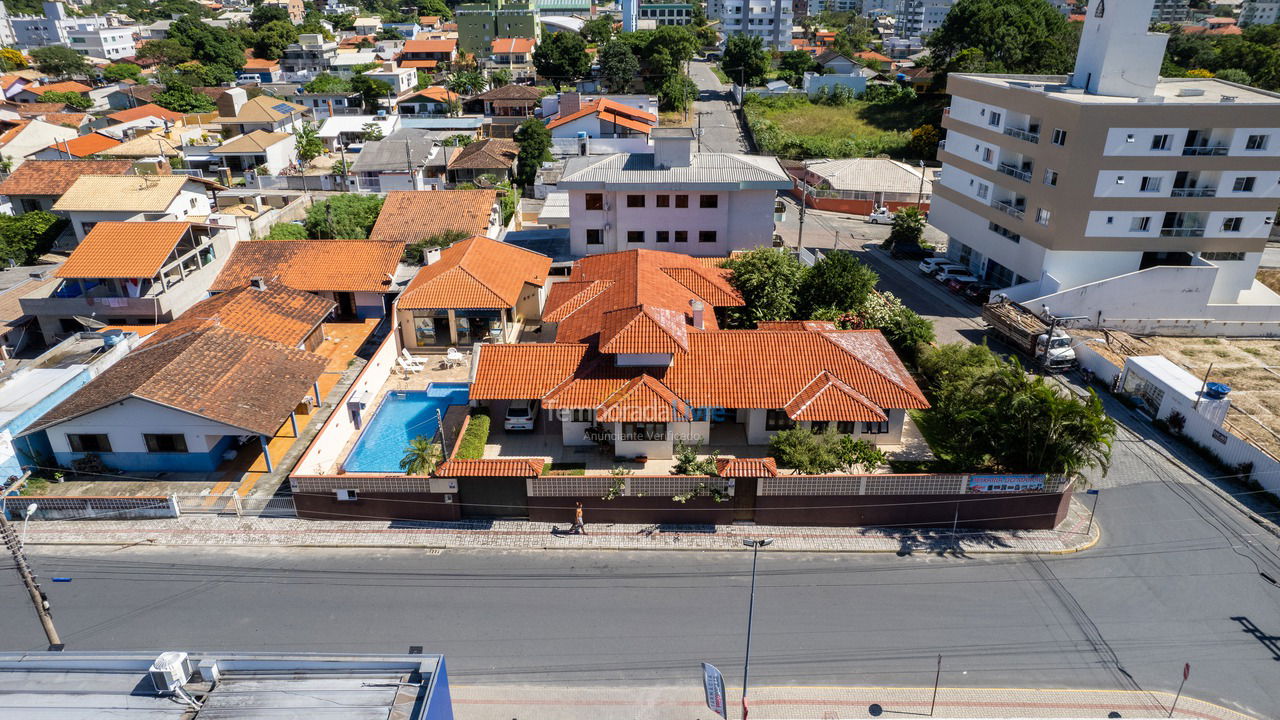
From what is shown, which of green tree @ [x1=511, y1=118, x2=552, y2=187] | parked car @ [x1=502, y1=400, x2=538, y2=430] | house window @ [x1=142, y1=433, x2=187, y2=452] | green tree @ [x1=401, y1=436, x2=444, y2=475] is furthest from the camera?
green tree @ [x1=511, y1=118, x2=552, y2=187]

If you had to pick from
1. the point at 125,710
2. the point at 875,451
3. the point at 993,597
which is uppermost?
the point at 125,710

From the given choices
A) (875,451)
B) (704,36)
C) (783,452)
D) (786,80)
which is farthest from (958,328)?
(704,36)

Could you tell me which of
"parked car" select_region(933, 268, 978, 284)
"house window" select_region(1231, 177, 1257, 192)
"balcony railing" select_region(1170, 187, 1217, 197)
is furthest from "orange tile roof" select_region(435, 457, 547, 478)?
"house window" select_region(1231, 177, 1257, 192)

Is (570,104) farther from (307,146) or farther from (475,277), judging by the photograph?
(475,277)

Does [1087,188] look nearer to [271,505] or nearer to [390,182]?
[271,505]

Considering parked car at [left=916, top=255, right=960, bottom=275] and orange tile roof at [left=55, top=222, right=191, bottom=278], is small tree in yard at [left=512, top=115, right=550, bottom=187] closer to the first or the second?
orange tile roof at [left=55, top=222, right=191, bottom=278]
